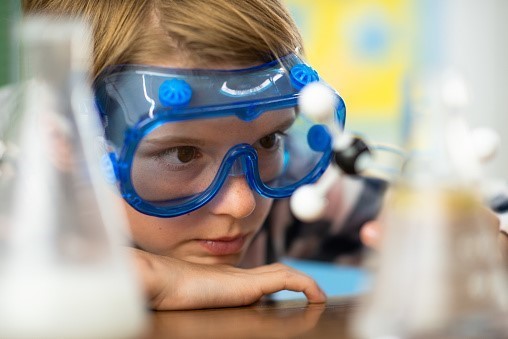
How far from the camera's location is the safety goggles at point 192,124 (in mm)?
954

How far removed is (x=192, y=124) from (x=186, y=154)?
0.23 ft

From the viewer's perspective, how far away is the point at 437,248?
20.7 inches

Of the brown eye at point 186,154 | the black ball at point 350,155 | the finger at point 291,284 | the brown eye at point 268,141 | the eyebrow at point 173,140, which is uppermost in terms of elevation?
the brown eye at point 268,141

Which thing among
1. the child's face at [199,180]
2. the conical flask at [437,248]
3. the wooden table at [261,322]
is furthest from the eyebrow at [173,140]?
the conical flask at [437,248]

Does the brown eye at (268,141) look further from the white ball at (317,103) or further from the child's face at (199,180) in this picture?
the white ball at (317,103)

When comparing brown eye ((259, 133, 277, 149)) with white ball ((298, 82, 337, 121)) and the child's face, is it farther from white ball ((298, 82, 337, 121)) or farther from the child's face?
white ball ((298, 82, 337, 121))

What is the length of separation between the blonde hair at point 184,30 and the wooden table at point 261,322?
0.33m

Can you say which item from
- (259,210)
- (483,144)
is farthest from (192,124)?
(483,144)

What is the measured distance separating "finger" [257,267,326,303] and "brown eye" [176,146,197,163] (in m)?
0.20

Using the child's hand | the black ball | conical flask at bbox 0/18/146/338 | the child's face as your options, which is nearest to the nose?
the child's face

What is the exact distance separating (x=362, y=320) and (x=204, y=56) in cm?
54

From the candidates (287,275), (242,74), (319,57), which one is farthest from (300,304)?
(319,57)

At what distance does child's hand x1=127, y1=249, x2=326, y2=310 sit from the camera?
2.89 feet

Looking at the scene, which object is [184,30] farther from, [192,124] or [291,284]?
[291,284]
